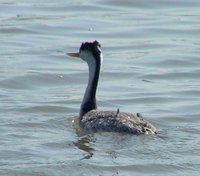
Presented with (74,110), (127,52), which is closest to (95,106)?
(74,110)

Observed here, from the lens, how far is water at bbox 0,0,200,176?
13086 millimetres

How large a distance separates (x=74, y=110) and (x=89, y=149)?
2583mm

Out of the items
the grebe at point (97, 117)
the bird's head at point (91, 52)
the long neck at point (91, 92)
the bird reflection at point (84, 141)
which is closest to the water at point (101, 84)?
the bird reflection at point (84, 141)

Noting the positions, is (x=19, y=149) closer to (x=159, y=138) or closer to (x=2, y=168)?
(x=2, y=168)

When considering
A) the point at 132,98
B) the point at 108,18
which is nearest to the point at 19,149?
the point at 132,98

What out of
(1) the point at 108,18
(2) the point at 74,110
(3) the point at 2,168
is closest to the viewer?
(3) the point at 2,168

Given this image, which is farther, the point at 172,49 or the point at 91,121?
the point at 172,49

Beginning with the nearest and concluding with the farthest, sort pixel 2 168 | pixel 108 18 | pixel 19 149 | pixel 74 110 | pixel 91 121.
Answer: pixel 2 168
pixel 19 149
pixel 91 121
pixel 74 110
pixel 108 18

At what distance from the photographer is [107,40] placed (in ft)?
72.7

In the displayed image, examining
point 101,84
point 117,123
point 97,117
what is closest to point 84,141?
point 117,123

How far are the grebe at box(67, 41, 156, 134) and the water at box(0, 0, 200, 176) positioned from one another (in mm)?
119

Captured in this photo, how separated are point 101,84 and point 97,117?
3.43 m

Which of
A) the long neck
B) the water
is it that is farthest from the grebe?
the water

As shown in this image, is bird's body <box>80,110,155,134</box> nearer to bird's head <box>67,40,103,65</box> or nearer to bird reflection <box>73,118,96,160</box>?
bird reflection <box>73,118,96,160</box>
